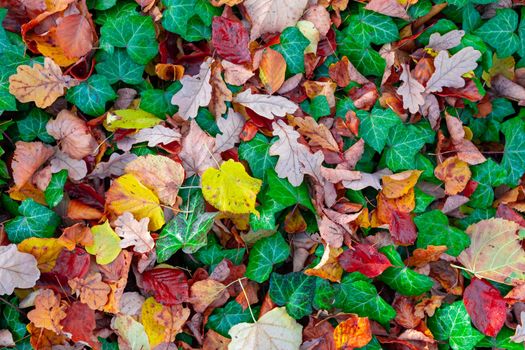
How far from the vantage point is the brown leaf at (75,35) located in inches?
50.1

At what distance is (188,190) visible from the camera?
1277 millimetres

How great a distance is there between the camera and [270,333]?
4.01 feet

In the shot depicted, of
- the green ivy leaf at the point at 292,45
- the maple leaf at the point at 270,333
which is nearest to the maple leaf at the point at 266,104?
the green ivy leaf at the point at 292,45


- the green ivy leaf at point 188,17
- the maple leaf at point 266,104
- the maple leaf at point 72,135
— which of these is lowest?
the maple leaf at point 72,135

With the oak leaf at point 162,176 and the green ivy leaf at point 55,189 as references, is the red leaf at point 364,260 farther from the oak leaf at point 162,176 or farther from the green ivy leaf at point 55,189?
the green ivy leaf at point 55,189

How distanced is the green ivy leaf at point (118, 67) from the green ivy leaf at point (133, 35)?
0.7 inches

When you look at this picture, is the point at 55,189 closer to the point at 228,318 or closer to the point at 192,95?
the point at 192,95

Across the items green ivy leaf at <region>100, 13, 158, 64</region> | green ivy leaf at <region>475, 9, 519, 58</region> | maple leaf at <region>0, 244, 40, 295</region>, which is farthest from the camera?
green ivy leaf at <region>475, 9, 519, 58</region>

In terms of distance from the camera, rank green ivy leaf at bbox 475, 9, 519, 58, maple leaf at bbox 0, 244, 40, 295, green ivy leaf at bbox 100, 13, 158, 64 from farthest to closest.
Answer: green ivy leaf at bbox 475, 9, 519, 58
green ivy leaf at bbox 100, 13, 158, 64
maple leaf at bbox 0, 244, 40, 295

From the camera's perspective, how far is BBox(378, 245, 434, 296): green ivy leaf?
124 cm

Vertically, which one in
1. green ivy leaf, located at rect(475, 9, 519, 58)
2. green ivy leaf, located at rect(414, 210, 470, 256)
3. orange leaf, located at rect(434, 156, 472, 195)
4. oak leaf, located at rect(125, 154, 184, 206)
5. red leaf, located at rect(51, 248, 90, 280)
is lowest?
red leaf, located at rect(51, 248, 90, 280)

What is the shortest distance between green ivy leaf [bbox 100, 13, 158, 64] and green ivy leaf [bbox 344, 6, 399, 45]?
477mm

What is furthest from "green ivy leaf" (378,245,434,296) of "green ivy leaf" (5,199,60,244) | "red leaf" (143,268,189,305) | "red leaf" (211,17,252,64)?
"green ivy leaf" (5,199,60,244)

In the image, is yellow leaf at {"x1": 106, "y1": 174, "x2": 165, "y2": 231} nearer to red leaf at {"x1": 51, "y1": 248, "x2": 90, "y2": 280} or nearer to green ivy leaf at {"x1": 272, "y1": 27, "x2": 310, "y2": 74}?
red leaf at {"x1": 51, "y1": 248, "x2": 90, "y2": 280}
